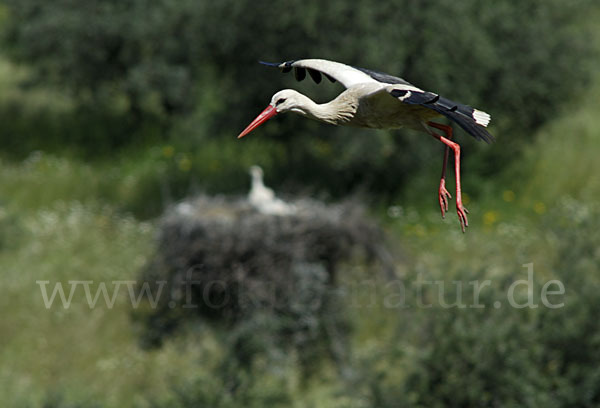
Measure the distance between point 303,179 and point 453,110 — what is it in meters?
11.0

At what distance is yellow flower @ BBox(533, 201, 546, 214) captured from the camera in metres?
13.3

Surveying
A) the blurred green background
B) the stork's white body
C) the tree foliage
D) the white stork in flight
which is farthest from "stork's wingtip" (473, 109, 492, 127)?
the tree foliage

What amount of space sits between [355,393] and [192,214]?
9.98ft

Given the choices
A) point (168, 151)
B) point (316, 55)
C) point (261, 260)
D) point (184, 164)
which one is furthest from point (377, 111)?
point (168, 151)

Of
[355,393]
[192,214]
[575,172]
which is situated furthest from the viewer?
[575,172]

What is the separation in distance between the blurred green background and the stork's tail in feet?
18.8

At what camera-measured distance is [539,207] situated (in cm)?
1343

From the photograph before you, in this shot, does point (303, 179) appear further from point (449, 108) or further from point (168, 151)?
point (449, 108)

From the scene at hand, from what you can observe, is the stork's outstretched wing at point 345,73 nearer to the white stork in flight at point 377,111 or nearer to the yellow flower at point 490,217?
the white stork in flight at point 377,111

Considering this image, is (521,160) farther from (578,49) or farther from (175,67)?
(175,67)

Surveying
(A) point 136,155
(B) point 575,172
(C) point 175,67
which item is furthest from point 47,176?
(B) point 575,172

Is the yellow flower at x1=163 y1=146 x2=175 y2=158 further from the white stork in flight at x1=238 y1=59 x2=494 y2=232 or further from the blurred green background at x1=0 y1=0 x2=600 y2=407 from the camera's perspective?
the white stork in flight at x1=238 y1=59 x2=494 y2=232

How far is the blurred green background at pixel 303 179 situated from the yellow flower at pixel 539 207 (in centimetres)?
7

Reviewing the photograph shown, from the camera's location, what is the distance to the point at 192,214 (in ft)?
34.8
